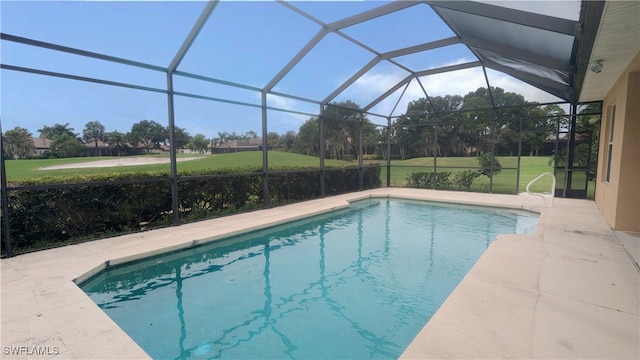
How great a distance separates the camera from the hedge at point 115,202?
444 cm

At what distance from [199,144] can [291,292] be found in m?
4.52

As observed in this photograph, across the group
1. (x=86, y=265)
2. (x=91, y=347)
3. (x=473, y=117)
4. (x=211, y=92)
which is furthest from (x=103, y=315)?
(x=473, y=117)

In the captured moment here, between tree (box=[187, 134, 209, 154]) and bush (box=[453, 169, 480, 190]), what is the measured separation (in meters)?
9.94

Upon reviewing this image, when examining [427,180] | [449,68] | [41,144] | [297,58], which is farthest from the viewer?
[427,180]

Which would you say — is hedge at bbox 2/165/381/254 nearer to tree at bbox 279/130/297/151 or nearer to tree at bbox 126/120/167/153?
tree at bbox 126/120/167/153

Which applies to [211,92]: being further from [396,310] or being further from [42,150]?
[396,310]

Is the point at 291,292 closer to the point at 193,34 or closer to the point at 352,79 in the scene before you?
the point at 193,34

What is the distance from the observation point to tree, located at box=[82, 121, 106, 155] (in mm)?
5000

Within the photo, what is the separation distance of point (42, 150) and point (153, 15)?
2680mm

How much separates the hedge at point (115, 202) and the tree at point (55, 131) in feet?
2.24

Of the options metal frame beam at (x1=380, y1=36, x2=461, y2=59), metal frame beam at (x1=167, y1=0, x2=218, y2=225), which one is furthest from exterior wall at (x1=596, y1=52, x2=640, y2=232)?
metal frame beam at (x1=167, y1=0, x2=218, y2=225)

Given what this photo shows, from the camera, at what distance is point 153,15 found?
15.4ft

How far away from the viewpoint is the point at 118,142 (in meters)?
5.42

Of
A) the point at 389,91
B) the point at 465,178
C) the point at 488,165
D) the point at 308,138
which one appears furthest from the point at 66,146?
the point at 488,165
